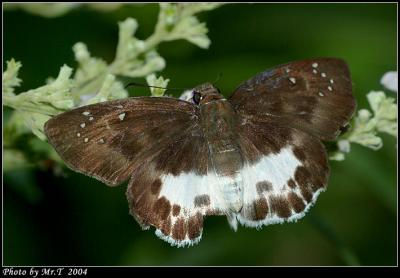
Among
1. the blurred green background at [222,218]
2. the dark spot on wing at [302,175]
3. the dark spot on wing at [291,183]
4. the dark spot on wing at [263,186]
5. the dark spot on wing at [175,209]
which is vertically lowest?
the blurred green background at [222,218]

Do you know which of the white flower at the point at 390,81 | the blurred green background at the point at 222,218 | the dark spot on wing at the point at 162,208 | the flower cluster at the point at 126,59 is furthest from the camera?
the blurred green background at the point at 222,218

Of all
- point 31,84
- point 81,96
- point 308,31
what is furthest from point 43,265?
point 308,31

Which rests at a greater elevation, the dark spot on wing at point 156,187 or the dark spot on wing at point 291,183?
the dark spot on wing at point 156,187

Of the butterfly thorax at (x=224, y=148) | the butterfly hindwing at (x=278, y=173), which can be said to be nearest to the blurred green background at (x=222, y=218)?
the butterfly hindwing at (x=278, y=173)

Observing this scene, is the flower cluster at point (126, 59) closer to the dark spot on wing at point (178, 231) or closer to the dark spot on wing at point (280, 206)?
the dark spot on wing at point (178, 231)

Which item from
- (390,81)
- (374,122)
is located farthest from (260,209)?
(390,81)

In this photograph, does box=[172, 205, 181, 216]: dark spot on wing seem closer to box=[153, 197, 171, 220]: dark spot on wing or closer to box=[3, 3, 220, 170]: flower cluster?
box=[153, 197, 171, 220]: dark spot on wing

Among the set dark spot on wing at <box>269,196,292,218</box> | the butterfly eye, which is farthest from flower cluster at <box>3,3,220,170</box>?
dark spot on wing at <box>269,196,292,218</box>

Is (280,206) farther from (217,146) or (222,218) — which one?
(222,218)
